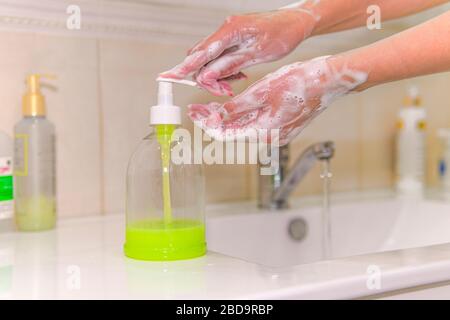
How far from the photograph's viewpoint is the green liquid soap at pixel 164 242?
0.69 meters

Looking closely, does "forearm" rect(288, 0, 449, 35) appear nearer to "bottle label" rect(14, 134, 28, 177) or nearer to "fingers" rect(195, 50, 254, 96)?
"fingers" rect(195, 50, 254, 96)

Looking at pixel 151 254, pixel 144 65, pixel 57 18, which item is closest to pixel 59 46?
pixel 57 18

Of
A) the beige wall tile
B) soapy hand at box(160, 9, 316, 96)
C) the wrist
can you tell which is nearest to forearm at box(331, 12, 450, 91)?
the wrist

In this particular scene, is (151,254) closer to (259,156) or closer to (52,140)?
(52,140)

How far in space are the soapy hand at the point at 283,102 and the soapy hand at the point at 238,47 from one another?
0.12ft

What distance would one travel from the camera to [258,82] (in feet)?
2.42

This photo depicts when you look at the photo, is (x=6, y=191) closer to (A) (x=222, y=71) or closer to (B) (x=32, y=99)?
(B) (x=32, y=99)

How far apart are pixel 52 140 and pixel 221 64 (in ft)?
1.05

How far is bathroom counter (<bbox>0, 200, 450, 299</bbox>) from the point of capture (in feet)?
1.81

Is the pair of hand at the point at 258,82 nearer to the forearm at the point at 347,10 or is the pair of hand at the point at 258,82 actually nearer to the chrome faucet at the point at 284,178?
the forearm at the point at 347,10

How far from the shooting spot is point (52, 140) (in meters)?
0.94

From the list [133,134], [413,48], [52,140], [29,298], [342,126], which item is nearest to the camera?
[29,298]

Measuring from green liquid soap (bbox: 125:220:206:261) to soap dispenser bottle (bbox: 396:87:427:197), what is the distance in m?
0.75

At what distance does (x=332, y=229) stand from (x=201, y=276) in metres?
0.57
